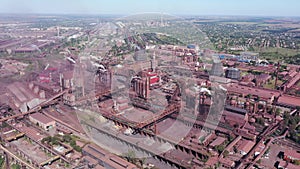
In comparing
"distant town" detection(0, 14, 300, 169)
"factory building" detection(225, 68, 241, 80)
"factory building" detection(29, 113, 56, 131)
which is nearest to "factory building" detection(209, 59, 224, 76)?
"distant town" detection(0, 14, 300, 169)

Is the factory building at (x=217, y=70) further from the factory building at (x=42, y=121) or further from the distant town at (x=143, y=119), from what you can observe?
the factory building at (x=42, y=121)

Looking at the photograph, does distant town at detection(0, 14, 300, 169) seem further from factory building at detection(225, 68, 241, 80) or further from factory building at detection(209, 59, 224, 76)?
factory building at detection(225, 68, 241, 80)

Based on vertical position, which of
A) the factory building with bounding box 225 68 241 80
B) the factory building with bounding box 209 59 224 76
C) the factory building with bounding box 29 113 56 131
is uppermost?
the factory building with bounding box 209 59 224 76

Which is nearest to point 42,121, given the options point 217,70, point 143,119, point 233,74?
point 143,119

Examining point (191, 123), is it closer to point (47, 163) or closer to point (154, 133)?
point (154, 133)

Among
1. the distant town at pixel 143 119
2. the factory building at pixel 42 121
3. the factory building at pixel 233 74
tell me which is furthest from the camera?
the factory building at pixel 233 74

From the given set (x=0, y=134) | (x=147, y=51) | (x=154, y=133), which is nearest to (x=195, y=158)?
(x=154, y=133)

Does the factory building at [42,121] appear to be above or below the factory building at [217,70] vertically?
below

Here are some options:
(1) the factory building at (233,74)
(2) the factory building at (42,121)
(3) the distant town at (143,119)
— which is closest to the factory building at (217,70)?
(3) the distant town at (143,119)

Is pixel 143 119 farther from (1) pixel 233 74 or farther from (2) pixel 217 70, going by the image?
(1) pixel 233 74

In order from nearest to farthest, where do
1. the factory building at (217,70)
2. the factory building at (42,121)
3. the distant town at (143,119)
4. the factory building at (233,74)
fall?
the distant town at (143,119), the factory building at (42,121), the factory building at (217,70), the factory building at (233,74)

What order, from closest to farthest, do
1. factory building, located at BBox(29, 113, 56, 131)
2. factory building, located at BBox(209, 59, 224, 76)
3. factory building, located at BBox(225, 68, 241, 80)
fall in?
factory building, located at BBox(29, 113, 56, 131), factory building, located at BBox(209, 59, 224, 76), factory building, located at BBox(225, 68, 241, 80)
